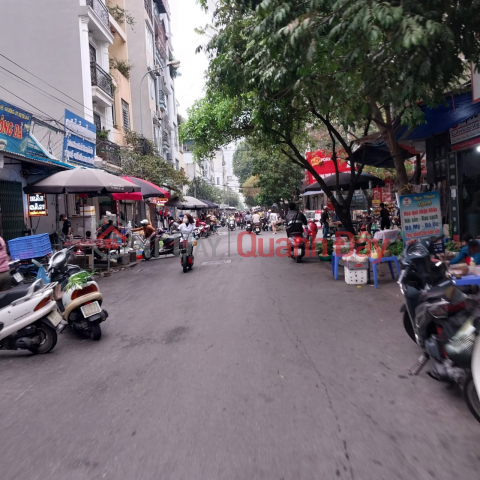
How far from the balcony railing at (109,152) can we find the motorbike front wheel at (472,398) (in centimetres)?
1934

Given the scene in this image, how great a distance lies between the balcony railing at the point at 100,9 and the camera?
21125 millimetres

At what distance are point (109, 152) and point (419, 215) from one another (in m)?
16.6

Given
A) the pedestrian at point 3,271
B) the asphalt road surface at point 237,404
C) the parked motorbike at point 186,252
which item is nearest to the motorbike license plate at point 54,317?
the asphalt road surface at point 237,404

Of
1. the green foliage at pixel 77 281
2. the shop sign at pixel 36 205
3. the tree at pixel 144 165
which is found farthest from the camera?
the tree at pixel 144 165

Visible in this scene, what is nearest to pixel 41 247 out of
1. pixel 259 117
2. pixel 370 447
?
pixel 259 117

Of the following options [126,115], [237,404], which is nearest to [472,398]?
[237,404]

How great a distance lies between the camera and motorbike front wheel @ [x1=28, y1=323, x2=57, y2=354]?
18.7 feet

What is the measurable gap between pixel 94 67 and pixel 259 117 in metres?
12.9

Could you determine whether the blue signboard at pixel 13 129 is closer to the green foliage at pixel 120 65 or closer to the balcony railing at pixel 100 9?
the balcony railing at pixel 100 9

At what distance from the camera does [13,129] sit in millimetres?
11594

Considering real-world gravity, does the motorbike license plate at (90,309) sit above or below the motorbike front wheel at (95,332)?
above

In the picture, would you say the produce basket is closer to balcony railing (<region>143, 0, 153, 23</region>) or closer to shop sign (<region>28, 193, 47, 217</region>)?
shop sign (<region>28, 193, 47, 217</region>)

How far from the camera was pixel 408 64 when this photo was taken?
5.86 m

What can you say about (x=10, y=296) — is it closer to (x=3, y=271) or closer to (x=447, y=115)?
(x=3, y=271)
